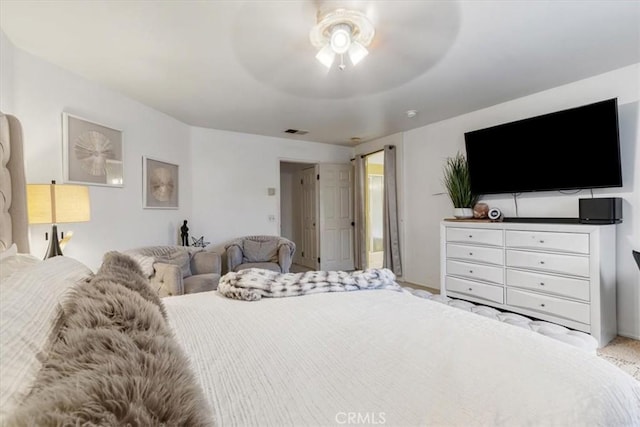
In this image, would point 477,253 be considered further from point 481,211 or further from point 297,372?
point 297,372

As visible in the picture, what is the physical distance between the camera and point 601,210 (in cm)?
252

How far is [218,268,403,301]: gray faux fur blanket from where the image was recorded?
1.67 m

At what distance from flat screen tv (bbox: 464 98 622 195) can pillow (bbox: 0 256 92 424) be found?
3.74 metres

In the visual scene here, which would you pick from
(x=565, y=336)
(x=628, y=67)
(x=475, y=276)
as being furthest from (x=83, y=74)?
(x=628, y=67)

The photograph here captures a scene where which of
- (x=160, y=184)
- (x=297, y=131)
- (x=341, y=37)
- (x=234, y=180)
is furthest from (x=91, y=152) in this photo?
(x=297, y=131)

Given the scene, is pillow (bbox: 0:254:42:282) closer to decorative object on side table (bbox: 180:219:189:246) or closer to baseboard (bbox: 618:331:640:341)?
decorative object on side table (bbox: 180:219:189:246)

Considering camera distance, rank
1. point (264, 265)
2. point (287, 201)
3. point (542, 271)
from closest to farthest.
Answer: point (542, 271) < point (264, 265) < point (287, 201)

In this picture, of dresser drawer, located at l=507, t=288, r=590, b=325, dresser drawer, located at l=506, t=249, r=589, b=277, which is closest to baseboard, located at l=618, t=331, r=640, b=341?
dresser drawer, located at l=507, t=288, r=590, b=325

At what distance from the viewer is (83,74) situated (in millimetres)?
2613

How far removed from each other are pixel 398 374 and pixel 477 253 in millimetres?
2849

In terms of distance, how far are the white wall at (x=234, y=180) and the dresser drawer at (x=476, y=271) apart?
2.80 metres

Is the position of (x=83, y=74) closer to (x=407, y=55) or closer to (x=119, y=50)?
(x=119, y=50)

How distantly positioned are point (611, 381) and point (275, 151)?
4.75m

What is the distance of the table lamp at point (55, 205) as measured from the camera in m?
1.86
